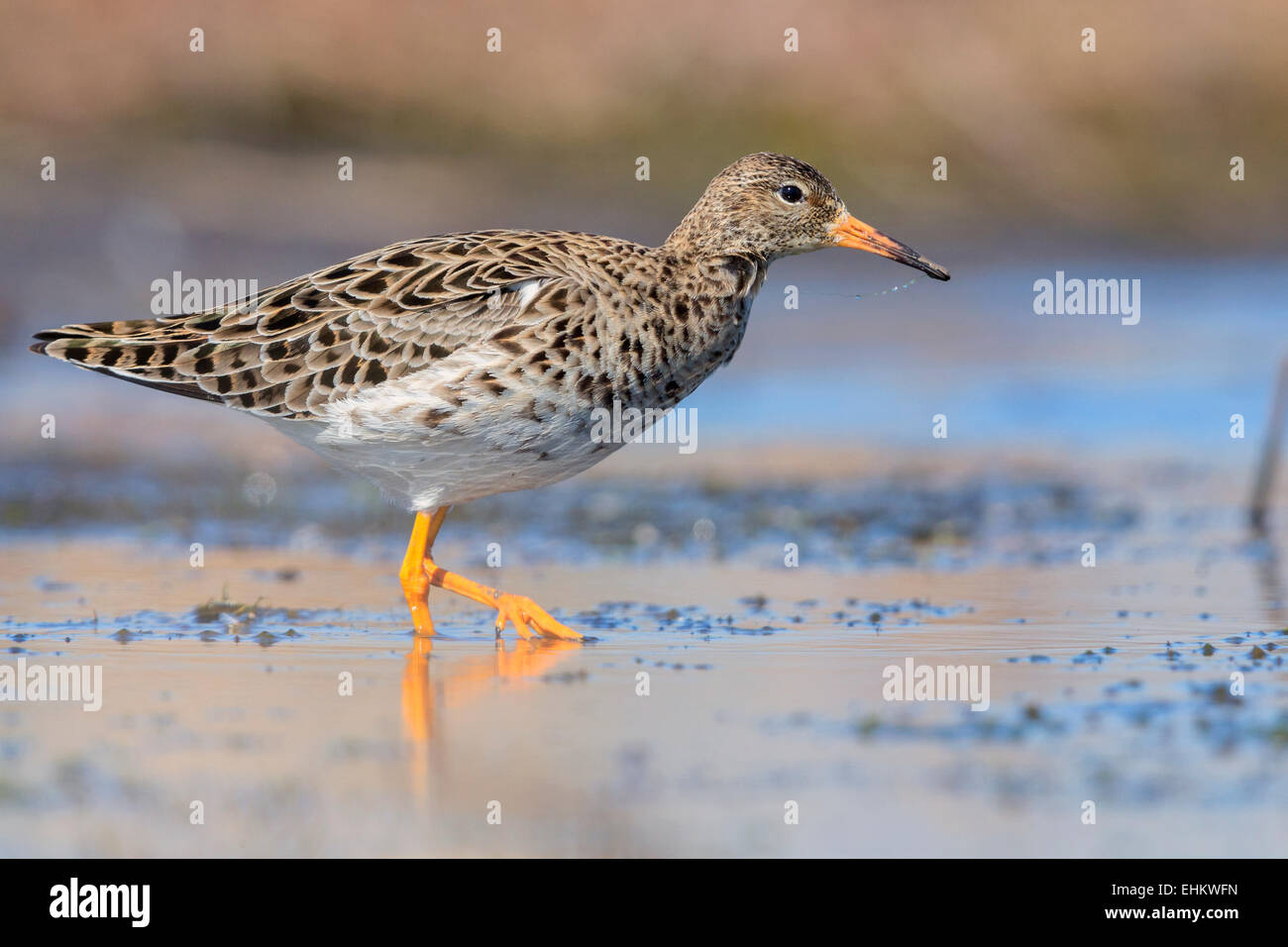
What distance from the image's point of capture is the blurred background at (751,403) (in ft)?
21.6

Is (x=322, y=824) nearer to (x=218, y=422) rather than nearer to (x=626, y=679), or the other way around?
(x=626, y=679)

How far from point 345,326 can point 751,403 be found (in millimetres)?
8764

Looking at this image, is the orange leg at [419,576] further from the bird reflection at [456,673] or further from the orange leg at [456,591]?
the bird reflection at [456,673]

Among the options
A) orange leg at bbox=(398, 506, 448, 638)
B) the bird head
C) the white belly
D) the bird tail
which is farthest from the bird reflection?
the bird head

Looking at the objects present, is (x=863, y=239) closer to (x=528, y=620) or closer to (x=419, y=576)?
(x=528, y=620)

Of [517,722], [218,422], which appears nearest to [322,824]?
[517,722]

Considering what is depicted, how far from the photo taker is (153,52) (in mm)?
25469

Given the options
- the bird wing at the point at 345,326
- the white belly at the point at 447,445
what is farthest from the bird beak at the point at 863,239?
the white belly at the point at 447,445

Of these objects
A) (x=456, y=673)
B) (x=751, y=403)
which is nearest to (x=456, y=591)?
(x=456, y=673)

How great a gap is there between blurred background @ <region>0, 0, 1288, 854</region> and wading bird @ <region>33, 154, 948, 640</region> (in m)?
0.78

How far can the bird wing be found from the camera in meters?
9.02

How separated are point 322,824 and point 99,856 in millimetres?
682

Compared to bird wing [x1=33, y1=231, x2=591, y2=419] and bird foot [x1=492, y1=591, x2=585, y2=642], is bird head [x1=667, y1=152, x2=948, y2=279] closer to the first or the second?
bird wing [x1=33, y1=231, x2=591, y2=419]

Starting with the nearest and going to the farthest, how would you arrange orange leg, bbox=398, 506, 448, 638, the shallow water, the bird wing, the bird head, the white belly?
the shallow water
the white belly
the bird wing
orange leg, bbox=398, 506, 448, 638
the bird head
